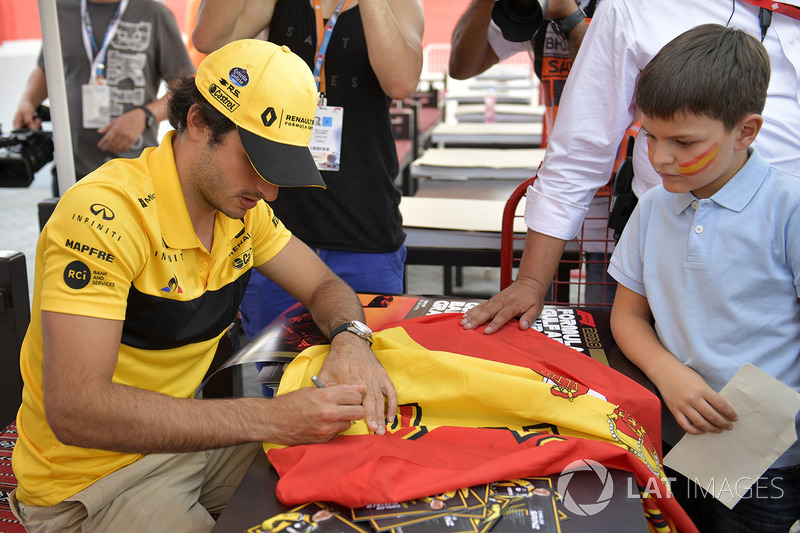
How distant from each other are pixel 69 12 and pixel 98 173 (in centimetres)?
245

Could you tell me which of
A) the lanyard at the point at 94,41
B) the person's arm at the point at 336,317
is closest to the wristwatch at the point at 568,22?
the person's arm at the point at 336,317

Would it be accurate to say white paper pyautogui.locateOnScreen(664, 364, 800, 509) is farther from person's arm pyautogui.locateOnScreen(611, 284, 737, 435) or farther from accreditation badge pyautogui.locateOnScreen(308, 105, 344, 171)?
accreditation badge pyautogui.locateOnScreen(308, 105, 344, 171)

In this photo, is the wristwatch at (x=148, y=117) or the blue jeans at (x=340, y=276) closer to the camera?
the blue jeans at (x=340, y=276)

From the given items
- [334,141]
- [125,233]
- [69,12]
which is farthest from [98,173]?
[69,12]

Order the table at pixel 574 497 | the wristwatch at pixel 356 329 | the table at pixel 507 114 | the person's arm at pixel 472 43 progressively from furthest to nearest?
the table at pixel 507 114, the person's arm at pixel 472 43, the wristwatch at pixel 356 329, the table at pixel 574 497

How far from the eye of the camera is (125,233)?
49.1 inches

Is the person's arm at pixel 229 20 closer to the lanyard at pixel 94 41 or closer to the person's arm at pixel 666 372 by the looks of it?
the person's arm at pixel 666 372

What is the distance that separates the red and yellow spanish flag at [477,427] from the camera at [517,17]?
92 cm

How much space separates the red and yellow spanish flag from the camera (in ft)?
3.37

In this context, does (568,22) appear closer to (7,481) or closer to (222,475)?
(222,475)

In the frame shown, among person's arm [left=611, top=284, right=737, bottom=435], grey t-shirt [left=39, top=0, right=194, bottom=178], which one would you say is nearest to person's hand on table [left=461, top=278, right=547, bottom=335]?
person's arm [left=611, top=284, right=737, bottom=435]

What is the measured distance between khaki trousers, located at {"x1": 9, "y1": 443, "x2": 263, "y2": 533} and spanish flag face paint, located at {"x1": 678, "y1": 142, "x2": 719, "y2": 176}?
904 millimetres

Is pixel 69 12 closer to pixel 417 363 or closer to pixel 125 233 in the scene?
pixel 125 233

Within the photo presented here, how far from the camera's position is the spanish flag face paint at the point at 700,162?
1.30 meters
